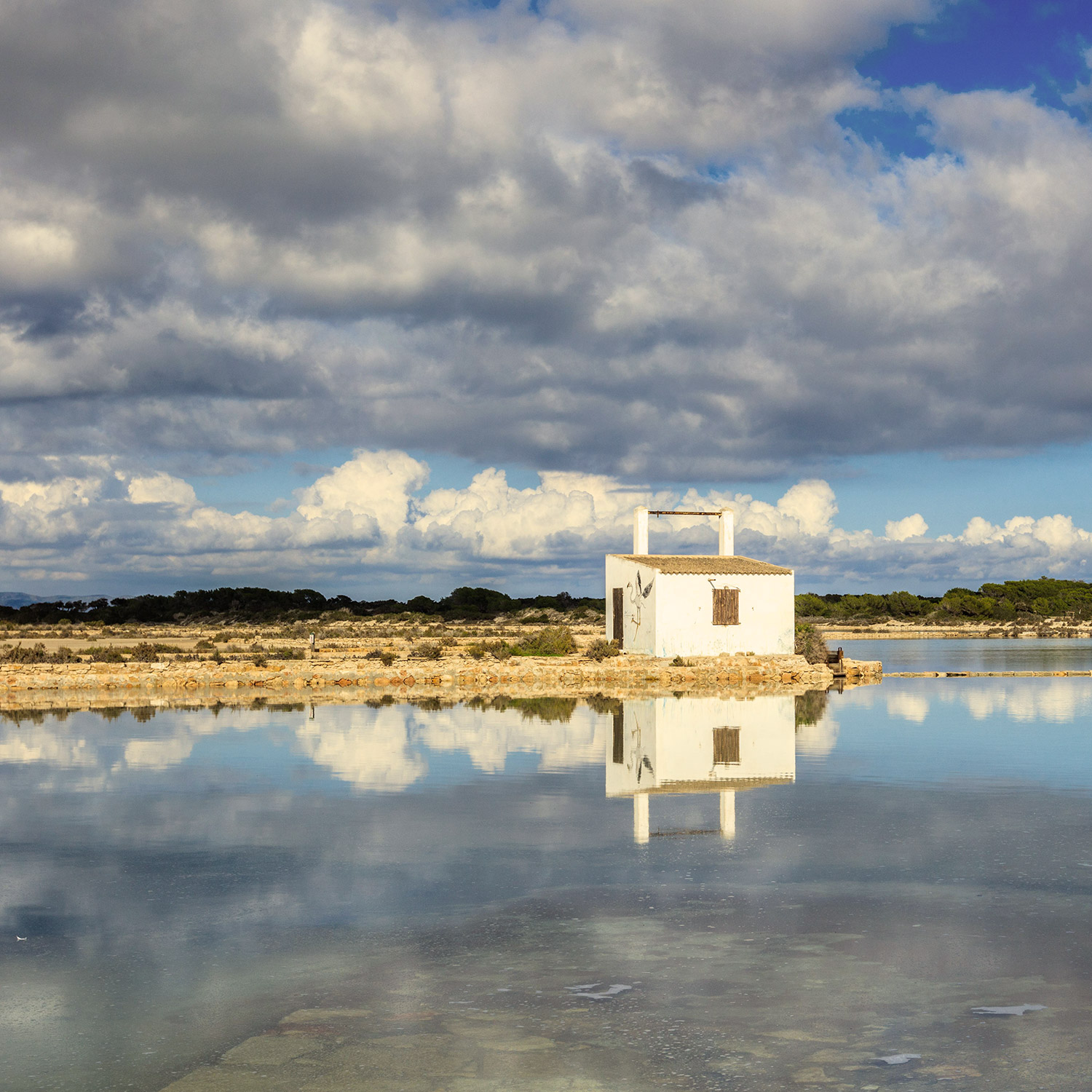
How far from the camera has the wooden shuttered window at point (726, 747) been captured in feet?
A: 44.9

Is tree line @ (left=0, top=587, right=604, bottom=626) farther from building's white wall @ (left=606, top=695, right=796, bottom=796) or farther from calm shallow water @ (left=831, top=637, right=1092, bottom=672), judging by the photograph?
building's white wall @ (left=606, top=695, right=796, bottom=796)

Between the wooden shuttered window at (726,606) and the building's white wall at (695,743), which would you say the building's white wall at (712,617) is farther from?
the building's white wall at (695,743)

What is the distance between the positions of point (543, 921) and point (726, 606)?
2484 cm

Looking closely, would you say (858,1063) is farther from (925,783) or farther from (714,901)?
(925,783)

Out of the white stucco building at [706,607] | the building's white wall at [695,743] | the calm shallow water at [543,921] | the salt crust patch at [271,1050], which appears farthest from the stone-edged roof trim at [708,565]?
the salt crust patch at [271,1050]

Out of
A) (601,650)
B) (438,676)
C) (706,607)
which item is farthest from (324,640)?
(706,607)

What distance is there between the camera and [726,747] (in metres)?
15.0

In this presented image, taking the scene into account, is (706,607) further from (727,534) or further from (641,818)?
(641,818)

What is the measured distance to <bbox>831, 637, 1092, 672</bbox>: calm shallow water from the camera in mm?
36219

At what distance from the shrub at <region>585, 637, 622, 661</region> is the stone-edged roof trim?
2.55 meters

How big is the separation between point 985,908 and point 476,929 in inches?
122

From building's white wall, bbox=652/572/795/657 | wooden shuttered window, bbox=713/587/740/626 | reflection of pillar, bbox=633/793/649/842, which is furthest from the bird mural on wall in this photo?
reflection of pillar, bbox=633/793/649/842

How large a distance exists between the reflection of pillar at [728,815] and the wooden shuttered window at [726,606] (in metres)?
19.7

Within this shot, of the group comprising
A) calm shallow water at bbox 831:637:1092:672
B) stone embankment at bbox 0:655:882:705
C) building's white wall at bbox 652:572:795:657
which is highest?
building's white wall at bbox 652:572:795:657
